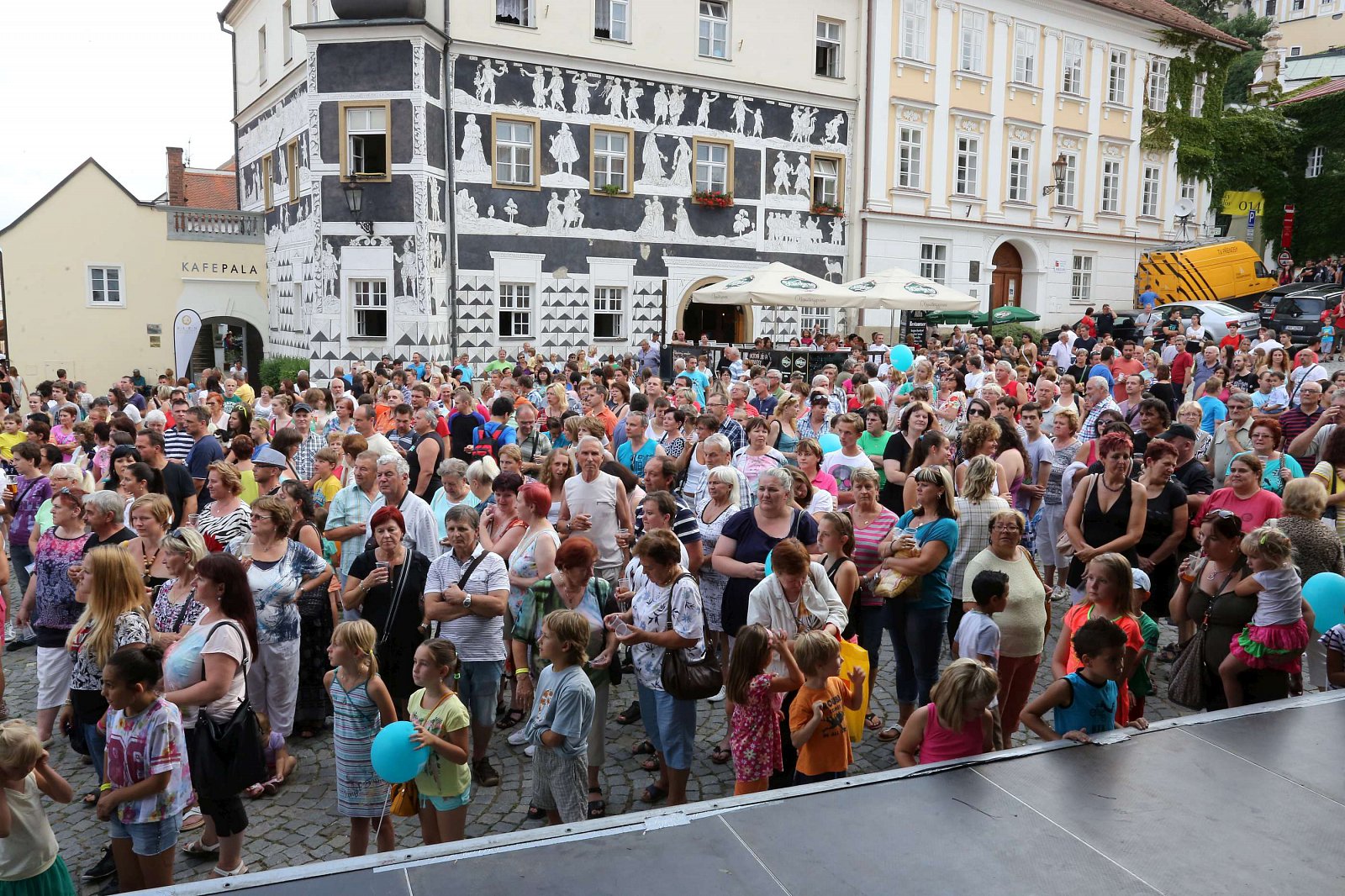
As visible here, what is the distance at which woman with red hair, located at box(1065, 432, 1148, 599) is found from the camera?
673cm

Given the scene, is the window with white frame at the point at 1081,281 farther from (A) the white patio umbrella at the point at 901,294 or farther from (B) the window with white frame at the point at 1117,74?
(A) the white patio umbrella at the point at 901,294

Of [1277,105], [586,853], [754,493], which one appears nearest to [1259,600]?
[754,493]

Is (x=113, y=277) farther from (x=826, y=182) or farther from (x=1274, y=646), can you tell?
(x=1274, y=646)

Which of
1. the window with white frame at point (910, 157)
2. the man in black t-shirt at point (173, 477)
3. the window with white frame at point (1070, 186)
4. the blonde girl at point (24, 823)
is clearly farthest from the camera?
the window with white frame at point (1070, 186)

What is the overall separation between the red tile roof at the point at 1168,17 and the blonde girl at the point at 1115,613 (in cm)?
3231

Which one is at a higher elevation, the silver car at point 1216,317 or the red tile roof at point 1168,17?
the red tile roof at point 1168,17

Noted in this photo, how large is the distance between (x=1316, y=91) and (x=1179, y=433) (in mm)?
43348

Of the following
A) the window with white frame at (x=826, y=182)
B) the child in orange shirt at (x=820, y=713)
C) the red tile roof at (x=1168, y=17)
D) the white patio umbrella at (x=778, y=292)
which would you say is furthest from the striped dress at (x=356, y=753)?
the red tile roof at (x=1168, y=17)

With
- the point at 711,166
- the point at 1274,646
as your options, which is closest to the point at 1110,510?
the point at 1274,646

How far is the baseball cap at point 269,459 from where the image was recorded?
24.1 ft

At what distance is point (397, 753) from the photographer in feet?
14.1

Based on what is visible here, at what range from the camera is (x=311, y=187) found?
22.5 meters

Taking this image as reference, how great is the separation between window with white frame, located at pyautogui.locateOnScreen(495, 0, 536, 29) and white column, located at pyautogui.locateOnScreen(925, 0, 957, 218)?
480 inches

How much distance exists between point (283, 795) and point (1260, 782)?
5229 millimetres
